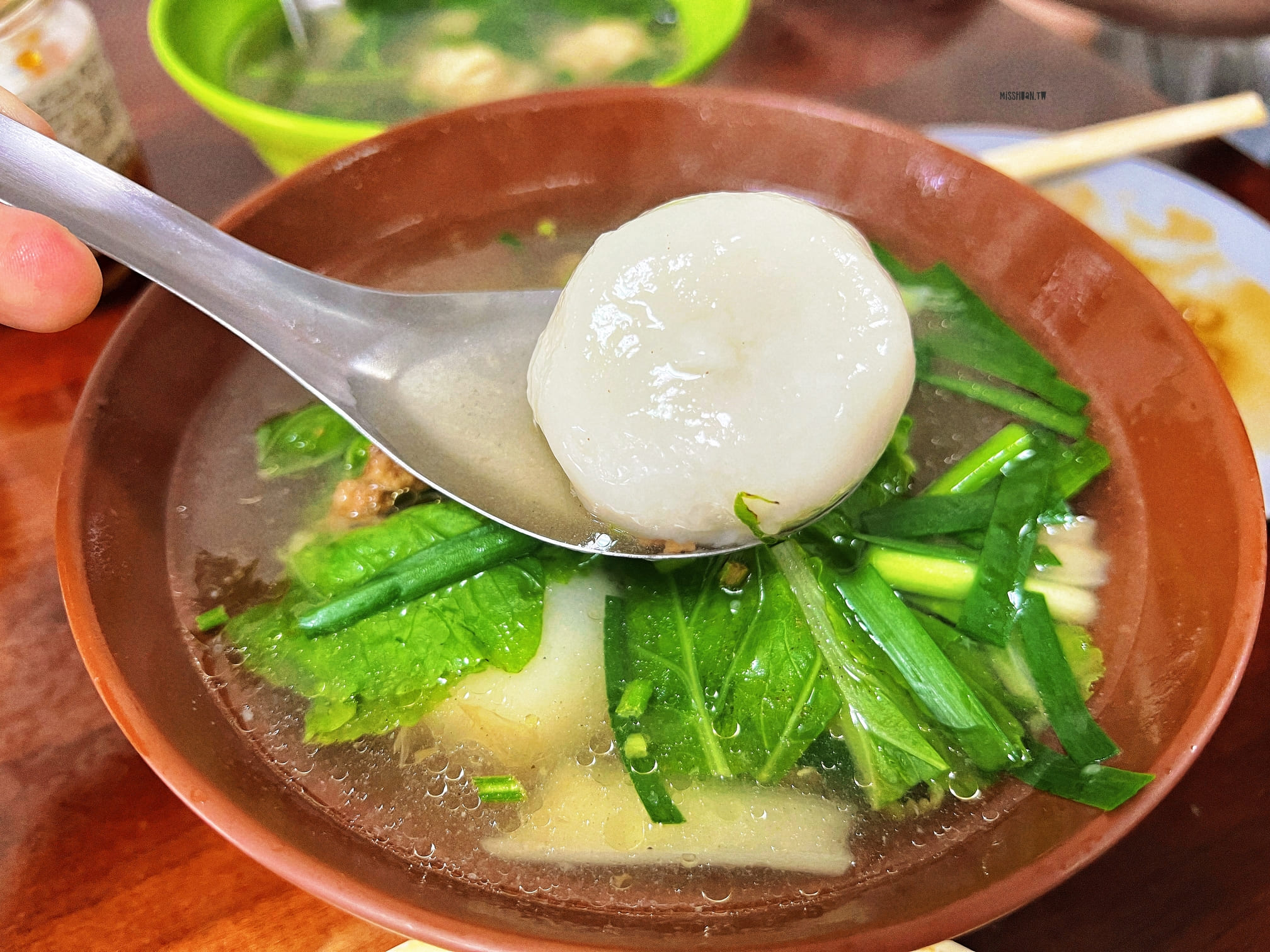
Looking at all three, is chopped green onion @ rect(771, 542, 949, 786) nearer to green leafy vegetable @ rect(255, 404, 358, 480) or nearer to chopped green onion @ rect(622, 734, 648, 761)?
chopped green onion @ rect(622, 734, 648, 761)

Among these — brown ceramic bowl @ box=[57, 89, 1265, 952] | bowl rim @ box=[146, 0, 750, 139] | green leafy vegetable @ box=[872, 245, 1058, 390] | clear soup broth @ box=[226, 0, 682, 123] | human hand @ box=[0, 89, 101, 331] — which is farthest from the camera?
clear soup broth @ box=[226, 0, 682, 123]

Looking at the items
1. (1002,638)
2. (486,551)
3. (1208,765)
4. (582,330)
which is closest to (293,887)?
(486,551)

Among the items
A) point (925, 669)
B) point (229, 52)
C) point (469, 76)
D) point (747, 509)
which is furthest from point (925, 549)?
point (229, 52)

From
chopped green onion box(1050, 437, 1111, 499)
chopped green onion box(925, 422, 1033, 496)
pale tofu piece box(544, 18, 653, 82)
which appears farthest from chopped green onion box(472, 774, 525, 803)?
pale tofu piece box(544, 18, 653, 82)

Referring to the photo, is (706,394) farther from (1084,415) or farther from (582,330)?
(1084,415)

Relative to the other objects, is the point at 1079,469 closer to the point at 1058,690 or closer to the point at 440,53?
the point at 1058,690
